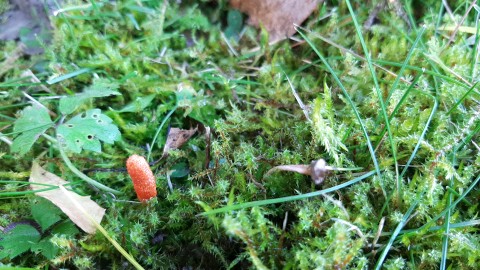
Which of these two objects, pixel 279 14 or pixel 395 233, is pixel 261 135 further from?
pixel 279 14

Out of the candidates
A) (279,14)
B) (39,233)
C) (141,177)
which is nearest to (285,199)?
(141,177)

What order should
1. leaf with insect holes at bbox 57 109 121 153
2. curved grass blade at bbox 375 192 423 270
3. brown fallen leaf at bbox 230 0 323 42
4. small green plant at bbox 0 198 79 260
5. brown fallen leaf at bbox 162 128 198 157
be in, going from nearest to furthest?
curved grass blade at bbox 375 192 423 270, small green plant at bbox 0 198 79 260, leaf with insect holes at bbox 57 109 121 153, brown fallen leaf at bbox 162 128 198 157, brown fallen leaf at bbox 230 0 323 42

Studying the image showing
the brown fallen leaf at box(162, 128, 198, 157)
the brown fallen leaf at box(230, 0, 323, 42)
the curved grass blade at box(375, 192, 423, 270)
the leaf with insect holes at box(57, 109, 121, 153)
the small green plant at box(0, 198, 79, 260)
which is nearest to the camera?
the curved grass blade at box(375, 192, 423, 270)

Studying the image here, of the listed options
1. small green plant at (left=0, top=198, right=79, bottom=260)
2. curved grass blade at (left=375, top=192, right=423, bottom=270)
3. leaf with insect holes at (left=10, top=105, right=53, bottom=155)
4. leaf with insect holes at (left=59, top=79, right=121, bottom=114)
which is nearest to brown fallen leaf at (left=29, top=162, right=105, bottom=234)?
small green plant at (left=0, top=198, right=79, bottom=260)

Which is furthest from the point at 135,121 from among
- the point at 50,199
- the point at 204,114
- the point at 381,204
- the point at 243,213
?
the point at 381,204

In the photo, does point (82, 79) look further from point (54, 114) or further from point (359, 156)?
point (359, 156)

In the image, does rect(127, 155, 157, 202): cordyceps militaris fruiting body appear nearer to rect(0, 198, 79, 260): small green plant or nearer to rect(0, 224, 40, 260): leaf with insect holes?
rect(0, 198, 79, 260): small green plant

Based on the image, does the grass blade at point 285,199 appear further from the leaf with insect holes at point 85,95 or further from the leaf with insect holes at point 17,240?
the leaf with insect holes at point 85,95
